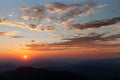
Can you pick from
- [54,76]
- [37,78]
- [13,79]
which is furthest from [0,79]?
[54,76]

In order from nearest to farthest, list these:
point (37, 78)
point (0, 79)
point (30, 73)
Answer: point (0, 79), point (37, 78), point (30, 73)

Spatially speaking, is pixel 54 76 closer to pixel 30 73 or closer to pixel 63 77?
pixel 63 77

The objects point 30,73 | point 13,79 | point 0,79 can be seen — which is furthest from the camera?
point 30,73

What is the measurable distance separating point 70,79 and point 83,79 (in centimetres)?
1915

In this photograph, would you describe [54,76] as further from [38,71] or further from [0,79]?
[0,79]

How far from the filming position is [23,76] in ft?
560

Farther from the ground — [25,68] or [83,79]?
[25,68]

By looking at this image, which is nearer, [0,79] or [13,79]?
[0,79]

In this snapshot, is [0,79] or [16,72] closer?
[0,79]

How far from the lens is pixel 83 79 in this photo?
190 meters

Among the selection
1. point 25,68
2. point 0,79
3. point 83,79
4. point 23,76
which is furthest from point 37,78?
point 0,79

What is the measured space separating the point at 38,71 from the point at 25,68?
12137 millimetres

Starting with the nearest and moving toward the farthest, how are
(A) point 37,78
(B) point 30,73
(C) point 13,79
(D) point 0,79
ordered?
1. (D) point 0,79
2. (C) point 13,79
3. (A) point 37,78
4. (B) point 30,73

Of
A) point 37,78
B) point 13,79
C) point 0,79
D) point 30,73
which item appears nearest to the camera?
point 0,79
